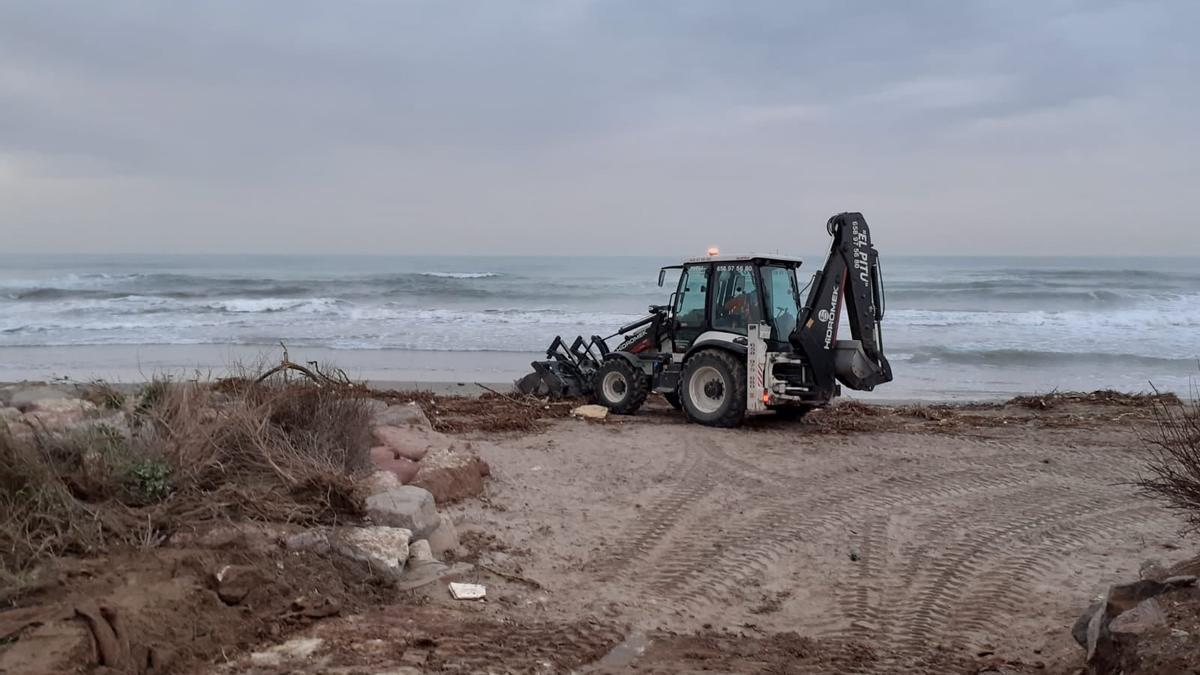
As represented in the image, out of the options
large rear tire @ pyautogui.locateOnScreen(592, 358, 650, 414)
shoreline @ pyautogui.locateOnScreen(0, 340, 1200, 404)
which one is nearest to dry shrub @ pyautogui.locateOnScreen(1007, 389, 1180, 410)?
shoreline @ pyautogui.locateOnScreen(0, 340, 1200, 404)

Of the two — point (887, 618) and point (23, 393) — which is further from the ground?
point (23, 393)

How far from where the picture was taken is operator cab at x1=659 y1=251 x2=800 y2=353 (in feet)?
35.5

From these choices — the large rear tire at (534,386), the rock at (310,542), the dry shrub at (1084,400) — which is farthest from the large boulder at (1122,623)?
the dry shrub at (1084,400)

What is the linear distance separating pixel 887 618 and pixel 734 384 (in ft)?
17.9

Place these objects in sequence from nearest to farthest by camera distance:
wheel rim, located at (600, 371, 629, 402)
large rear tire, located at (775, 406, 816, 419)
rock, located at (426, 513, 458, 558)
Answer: rock, located at (426, 513, 458, 558) → large rear tire, located at (775, 406, 816, 419) → wheel rim, located at (600, 371, 629, 402)

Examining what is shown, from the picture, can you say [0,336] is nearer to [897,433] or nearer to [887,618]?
[897,433]

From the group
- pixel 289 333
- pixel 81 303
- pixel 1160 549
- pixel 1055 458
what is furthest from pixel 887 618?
pixel 81 303

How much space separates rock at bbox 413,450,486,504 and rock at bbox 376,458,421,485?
5 cm

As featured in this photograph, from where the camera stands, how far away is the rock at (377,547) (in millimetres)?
5285

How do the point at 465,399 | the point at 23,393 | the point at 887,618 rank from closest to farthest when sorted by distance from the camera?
the point at 887,618
the point at 23,393
the point at 465,399

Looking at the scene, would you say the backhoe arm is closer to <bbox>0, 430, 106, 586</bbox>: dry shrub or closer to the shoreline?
the shoreline

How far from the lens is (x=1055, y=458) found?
9.57 m

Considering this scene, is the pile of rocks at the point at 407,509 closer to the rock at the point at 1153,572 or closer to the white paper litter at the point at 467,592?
the white paper litter at the point at 467,592

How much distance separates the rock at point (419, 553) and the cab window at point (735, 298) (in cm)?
601
